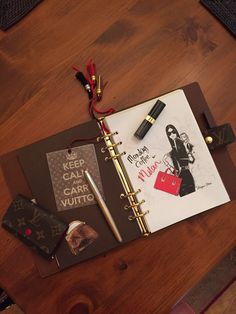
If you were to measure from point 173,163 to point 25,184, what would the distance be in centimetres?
33

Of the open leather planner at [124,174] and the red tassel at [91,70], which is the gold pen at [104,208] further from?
the red tassel at [91,70]

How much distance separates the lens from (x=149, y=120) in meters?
0.73

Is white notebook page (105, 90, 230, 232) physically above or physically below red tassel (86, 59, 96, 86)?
below

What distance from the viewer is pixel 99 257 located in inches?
27.4

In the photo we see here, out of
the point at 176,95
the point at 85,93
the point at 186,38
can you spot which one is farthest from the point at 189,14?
the point at 85,93

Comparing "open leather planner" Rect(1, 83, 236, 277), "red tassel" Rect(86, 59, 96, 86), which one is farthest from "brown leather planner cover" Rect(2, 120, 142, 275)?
"red tassel" Rect(86, 59, 96, 86)

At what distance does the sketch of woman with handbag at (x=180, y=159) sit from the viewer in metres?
0.73

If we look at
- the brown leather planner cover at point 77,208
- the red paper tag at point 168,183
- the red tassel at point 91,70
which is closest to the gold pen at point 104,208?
the brown leather planner cover at point 77,208

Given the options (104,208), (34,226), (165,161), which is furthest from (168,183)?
(34,226)

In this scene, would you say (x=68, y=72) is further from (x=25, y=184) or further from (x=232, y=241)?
(x=232, y=241)

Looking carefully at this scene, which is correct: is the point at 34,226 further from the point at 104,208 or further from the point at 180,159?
the point at 180,159

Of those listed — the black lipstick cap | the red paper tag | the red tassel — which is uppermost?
the red tassel

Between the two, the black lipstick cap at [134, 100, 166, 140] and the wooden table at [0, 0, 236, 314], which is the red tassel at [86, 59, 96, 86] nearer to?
the wooden table at [0, 0, 236, 314]

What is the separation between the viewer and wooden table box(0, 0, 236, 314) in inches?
26.9
